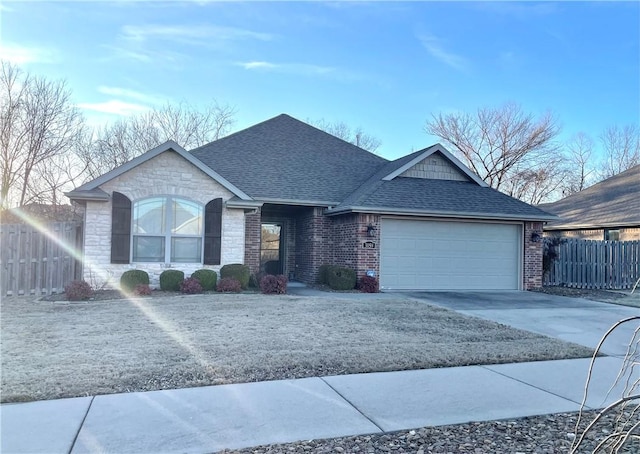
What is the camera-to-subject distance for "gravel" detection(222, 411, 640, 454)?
358 cm

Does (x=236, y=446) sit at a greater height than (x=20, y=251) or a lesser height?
lesser

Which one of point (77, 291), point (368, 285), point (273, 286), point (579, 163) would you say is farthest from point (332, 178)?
point (579, 163)

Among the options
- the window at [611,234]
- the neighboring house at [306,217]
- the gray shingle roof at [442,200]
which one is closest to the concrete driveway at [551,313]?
the neighboring house at [306,217]

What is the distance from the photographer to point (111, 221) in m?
12.7

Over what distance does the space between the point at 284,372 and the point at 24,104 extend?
2166 centimetres

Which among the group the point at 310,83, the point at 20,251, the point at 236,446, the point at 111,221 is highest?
the point at 310,83

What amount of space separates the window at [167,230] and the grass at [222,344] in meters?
2.84

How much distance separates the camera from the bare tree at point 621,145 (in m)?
36.4

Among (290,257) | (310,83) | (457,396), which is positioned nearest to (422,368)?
(457,396)

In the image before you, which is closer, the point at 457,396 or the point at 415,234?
the point at 457,396

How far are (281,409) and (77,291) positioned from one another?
8.44 meters

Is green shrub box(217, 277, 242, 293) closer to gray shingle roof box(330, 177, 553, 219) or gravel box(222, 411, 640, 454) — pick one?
gray shingle roof box(330, 177, 553, 219)

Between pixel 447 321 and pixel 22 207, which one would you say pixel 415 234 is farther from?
pixel 22 207

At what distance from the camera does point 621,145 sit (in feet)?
122
